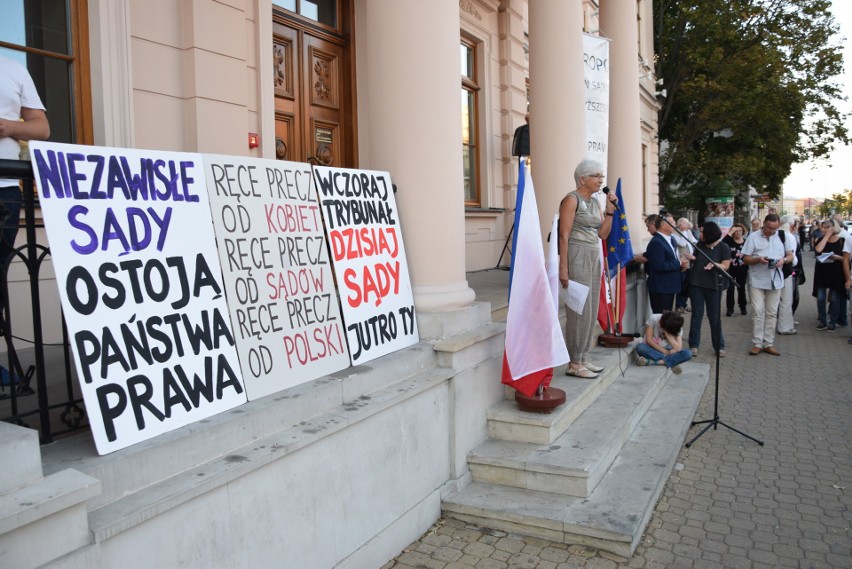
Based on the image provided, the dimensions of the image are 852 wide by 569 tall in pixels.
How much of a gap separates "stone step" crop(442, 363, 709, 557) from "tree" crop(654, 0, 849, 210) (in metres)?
18.0

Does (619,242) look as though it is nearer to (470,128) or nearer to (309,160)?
(309,160)

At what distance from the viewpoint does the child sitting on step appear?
7156 mm

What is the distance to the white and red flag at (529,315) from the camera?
459 centimetres

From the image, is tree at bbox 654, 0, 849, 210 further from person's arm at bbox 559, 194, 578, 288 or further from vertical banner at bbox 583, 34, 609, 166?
person's arm at bbox 559, 194, 578, 288

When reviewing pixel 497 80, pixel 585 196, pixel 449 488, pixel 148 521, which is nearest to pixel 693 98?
pixel 497 80

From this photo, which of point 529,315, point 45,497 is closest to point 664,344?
point 529,315

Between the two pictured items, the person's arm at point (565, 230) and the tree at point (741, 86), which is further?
the tree at point (741, 86)

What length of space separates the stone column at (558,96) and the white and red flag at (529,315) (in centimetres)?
274

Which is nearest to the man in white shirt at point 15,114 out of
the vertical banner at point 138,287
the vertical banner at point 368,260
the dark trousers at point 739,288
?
the vertical banner at point 138,287

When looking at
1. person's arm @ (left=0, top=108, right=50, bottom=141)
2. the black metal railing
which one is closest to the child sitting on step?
the black metal railing

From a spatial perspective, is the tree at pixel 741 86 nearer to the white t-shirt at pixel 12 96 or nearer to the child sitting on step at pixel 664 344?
the child sitting on step at pixel 664 344

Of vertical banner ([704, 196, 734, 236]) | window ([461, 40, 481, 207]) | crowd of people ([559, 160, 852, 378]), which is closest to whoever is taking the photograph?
crowd of people ([559, 160, 852, 378])

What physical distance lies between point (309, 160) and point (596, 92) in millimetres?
4037

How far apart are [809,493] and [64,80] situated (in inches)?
243
